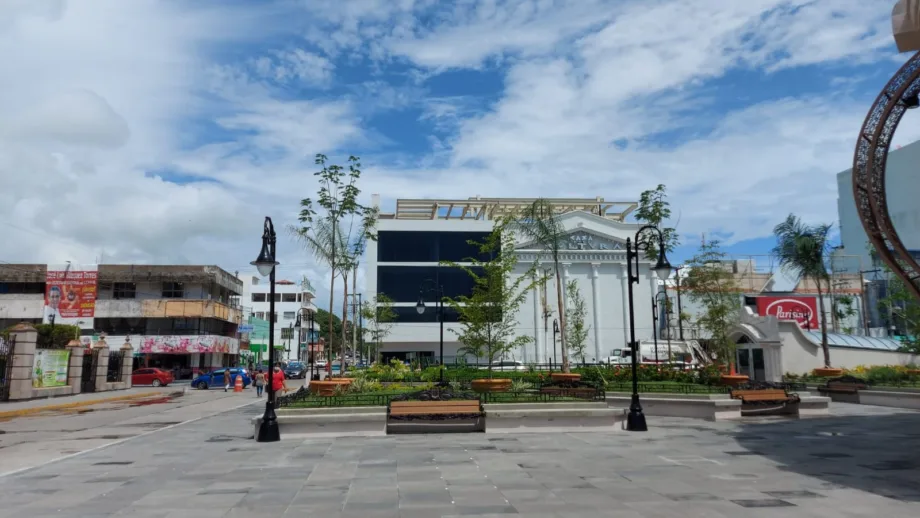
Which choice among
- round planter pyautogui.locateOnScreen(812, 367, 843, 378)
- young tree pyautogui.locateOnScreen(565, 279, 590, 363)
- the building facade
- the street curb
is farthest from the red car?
round planter pyautogui.locateOnScreen(812, 367, 843, 378)

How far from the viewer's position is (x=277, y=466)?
11.2 m

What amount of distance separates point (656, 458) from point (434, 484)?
4.68 metres

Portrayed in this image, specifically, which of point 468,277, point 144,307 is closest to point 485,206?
point 468,277

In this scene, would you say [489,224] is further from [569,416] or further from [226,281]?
[569,416]

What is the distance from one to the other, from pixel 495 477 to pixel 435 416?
5.36m

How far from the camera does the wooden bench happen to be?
1509cm

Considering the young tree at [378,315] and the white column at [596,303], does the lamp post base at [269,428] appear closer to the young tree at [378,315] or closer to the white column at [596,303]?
the young tree at [378,315]

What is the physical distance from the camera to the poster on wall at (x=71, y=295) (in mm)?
51250

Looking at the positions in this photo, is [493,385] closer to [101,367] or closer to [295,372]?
[101,367]

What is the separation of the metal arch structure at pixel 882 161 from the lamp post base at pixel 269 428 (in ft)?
48.2

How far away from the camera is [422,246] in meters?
65.9

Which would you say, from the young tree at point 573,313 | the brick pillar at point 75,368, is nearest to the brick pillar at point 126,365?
the brick pillar at point 75,368

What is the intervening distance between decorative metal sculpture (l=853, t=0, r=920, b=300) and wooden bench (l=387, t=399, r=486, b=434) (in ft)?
34.3

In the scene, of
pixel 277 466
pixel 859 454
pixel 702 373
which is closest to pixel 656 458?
pixel 859 454
